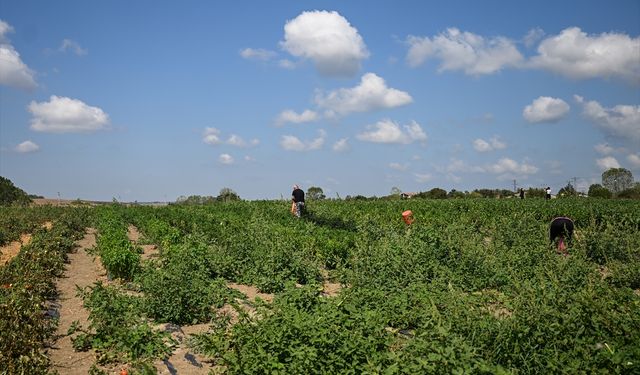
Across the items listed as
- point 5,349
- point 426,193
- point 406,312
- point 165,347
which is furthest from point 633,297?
point 426,193

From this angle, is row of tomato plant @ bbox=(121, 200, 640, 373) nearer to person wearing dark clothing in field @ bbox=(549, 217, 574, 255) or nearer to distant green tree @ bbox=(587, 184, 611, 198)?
person wearing dark clothing in field @ bbox=(549, 217, 574, 255)

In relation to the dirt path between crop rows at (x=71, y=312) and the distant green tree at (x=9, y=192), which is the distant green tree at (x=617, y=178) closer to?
the dirt path between crop rows at (x=71, y=312)

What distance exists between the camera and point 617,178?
64812 mm

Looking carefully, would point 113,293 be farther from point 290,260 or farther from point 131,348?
point 290,260

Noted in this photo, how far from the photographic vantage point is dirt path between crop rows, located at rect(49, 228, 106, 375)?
6409 mm

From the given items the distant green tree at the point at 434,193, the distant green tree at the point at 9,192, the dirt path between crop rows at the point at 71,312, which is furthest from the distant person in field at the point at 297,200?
the distant green tree at the point at 9,192

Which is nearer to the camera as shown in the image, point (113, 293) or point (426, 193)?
point (113, 293)

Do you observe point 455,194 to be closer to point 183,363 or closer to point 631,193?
point 631,193

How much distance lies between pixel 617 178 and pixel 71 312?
229 ft

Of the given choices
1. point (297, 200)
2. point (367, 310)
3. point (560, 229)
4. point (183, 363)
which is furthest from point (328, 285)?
point (297, 200)

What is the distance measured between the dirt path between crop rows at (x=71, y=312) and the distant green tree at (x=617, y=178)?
63907 mm

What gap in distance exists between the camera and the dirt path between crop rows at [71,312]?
641 cm

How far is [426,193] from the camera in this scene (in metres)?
62.7

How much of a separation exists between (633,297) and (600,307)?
768 mm
